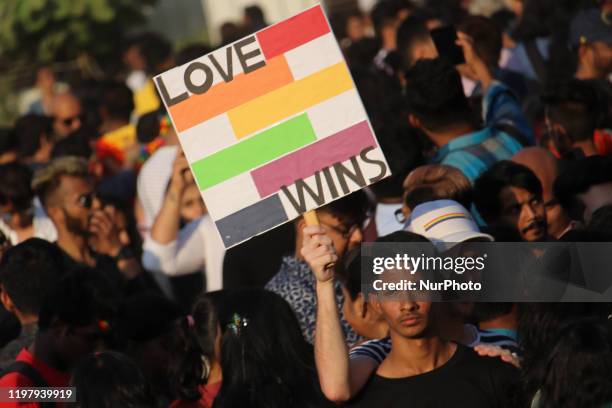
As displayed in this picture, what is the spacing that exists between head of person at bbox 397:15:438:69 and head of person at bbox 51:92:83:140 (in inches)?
121

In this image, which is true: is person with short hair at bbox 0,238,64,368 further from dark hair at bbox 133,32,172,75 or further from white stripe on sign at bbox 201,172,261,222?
dark hair at bbox 133,32,172,75

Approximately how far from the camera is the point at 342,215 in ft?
19.0

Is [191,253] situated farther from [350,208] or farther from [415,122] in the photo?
[350,208]

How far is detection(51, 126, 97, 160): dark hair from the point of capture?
946cm

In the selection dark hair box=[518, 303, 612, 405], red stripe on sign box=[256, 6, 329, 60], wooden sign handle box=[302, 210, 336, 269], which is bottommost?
dark hair box=[518, 303, 612, 405]

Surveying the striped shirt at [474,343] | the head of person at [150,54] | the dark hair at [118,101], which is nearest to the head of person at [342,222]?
the striped shirt at [474,343]

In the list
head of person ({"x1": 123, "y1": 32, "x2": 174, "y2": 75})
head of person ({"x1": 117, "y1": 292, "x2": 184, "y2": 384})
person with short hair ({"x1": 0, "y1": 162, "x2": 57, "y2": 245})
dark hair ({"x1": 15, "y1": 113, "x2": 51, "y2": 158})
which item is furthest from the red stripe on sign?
head of person ({"x1": 123, "y1": 32, "x2": 174, "y2": 75})

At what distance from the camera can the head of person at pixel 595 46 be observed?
838 centimetres

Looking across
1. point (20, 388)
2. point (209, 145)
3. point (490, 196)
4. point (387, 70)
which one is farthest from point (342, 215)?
point (387, 70)

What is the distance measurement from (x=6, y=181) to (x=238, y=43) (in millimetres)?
3346

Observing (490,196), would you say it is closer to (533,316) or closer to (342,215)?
(342,215)

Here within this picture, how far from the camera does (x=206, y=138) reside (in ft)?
15.6

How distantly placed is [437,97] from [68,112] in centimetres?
482

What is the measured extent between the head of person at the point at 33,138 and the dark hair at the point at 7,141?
0.54 meters
